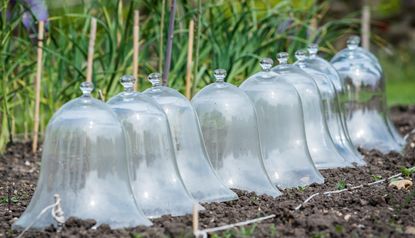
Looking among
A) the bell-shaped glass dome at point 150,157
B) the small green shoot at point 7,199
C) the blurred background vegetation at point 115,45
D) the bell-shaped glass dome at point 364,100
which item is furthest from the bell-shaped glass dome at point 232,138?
the bell-shaped glass dome at point 364,100

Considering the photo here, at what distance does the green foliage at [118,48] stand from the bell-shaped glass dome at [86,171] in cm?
214

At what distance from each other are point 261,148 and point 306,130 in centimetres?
50

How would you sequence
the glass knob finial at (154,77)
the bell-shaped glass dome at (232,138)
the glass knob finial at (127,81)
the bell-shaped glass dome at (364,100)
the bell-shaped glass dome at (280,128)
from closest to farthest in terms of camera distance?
the glass knob finial at (127,81) < the glass knob finial at (154,77) < the bell-shaped glass dome at (232,138) < the bell-shaped glass dome at (280,128) < the bell-shaped glass dome at (364,100)

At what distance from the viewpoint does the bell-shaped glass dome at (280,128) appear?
4.22m

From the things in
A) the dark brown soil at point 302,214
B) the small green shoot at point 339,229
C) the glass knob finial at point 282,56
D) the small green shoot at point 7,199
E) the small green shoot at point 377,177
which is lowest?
the small green shoot at point 339,229

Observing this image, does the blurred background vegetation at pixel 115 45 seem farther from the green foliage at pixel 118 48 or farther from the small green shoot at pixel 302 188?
the small green shoot at pixel 302 188

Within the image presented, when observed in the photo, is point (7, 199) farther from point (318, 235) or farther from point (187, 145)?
point (318, 235)

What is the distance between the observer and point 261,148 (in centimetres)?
420

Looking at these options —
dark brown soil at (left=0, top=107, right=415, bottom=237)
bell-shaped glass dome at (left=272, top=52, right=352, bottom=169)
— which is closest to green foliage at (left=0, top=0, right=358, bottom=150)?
bell-shaped glass dome at (left=272, top=52, right=352, bottom=169)

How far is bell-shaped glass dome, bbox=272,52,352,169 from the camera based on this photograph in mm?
4633

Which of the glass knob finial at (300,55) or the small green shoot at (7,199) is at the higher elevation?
the glass knob finial at (300,55)

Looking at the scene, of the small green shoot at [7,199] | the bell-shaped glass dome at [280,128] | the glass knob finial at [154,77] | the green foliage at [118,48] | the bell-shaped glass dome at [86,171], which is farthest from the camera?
the green foliage at [118,48]

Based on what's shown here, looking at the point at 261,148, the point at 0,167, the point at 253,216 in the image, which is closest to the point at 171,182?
the point at 253,216

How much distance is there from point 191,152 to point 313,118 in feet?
3.45
